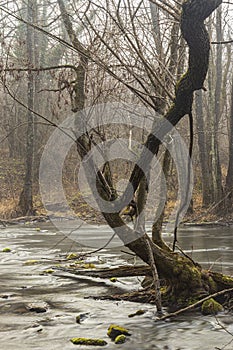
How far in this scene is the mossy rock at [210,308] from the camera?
5.80m

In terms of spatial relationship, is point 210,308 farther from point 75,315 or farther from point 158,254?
point 75,315

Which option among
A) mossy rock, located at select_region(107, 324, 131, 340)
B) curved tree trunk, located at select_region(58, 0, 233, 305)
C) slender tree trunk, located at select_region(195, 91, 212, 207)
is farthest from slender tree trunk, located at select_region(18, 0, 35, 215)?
mossy rock, located at select_region(107, 324, 131, 340)

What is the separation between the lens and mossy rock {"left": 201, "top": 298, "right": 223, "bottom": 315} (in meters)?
5.80

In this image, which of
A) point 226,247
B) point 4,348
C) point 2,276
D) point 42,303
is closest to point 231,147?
point 226,247

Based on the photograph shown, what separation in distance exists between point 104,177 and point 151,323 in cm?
164

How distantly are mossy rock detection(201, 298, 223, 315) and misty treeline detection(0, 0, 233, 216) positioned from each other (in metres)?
1.92

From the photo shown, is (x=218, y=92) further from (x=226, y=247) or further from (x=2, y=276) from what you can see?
(x=2, y=276)

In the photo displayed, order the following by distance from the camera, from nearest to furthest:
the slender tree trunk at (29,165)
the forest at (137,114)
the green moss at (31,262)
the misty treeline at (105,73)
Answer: the forest at (137,114) < the misty treeline at (105,73) < the green moss at (31,262) < the slender tree trunk at (29,165)

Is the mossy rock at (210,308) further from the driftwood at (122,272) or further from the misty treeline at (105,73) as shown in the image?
the misty treeline at (105,73)

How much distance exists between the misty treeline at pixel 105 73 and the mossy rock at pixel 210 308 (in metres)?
1.92

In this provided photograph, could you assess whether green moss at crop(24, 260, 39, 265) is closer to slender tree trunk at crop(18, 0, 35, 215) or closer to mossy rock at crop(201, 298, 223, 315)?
mossy rock at crop(201, 298, 223, 315)

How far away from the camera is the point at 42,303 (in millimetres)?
6316

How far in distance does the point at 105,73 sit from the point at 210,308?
295cm

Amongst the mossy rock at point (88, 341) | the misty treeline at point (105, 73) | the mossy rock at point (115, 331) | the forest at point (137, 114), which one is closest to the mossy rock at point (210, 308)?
the forest at point (137, 114)
